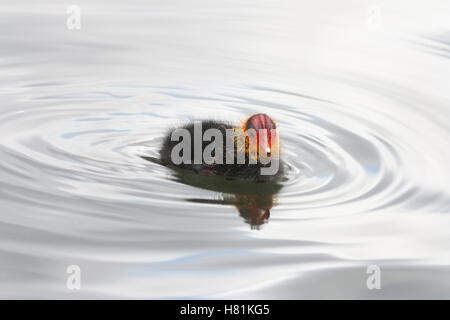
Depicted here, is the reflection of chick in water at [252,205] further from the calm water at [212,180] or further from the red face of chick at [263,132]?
the red face of chick at [263,132]

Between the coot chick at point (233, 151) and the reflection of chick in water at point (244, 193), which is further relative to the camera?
the coot chick at point (233, 151)

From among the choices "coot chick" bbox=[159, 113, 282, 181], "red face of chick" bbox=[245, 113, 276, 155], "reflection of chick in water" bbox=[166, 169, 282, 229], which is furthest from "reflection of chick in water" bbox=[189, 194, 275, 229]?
"red face of chick" bbox=[245, 113, 276, 155]

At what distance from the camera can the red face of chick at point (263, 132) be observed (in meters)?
6.55

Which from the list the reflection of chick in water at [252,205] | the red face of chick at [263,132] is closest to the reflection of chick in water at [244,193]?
the reflection of chick in water at [252,205]

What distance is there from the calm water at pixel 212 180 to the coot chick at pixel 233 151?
0.63ft

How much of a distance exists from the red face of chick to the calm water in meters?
0.38

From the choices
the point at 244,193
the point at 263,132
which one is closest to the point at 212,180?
the point at 244,193

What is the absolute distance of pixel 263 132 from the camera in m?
6.57

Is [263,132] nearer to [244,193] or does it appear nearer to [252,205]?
[244,193]

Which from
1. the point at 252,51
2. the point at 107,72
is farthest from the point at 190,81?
the point at 252,51

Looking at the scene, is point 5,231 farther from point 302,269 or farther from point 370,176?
point 370,176

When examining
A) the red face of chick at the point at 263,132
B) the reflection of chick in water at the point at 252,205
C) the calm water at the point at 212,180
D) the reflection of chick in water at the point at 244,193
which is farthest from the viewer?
the red face of chick at the point at 263,132

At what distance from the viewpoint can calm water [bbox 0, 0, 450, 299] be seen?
4.90m

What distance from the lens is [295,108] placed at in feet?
28.0
